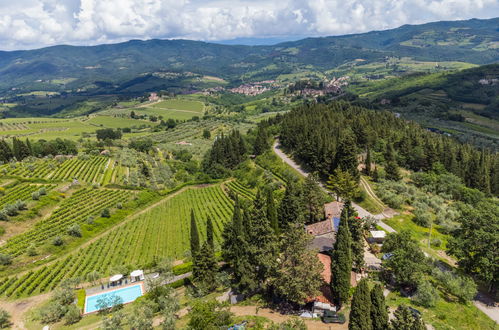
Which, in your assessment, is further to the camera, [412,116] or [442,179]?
[412,116]

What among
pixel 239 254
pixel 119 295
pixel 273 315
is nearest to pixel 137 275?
pixel 119 295

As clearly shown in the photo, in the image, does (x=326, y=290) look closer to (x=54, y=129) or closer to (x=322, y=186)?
(x=322, y=186)

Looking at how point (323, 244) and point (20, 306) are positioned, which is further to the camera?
point (323, 244)

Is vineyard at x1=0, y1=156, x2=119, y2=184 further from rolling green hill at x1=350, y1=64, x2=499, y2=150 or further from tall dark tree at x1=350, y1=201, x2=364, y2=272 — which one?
rolling green hill at x1=350, y1=64, x2=499, y2=150

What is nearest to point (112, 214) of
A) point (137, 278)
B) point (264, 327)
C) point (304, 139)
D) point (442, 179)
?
point (137, 278)

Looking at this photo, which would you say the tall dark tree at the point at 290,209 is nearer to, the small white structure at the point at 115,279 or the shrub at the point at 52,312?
the small white structure at the point at 115,279

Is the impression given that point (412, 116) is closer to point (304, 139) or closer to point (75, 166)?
point (304, 139)
